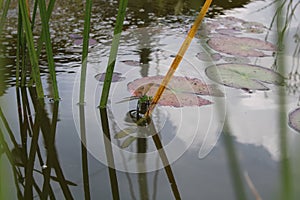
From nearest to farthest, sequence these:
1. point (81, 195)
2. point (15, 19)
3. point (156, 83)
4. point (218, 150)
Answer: point (81, 195) → point (218, 150) → point (156, 83) → point (15, 19)

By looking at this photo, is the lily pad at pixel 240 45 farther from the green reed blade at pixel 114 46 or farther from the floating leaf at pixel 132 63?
the green reed blade at pixel 114 46

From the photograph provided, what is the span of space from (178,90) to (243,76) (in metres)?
0.20

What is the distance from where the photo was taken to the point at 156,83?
116cm

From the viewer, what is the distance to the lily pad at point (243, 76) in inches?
46.9

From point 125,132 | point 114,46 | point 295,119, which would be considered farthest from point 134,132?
point 295,119

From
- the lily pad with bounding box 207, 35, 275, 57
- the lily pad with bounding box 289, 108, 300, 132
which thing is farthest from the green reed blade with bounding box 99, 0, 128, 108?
the lily pad with bounding box 207, 35, 275, 57

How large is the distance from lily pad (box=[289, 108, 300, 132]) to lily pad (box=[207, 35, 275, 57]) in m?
0.38

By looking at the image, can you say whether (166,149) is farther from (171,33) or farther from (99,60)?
(171,33)

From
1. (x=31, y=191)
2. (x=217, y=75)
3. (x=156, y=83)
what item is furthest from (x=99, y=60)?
(x=31, y=191)

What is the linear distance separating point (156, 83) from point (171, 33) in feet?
1.43

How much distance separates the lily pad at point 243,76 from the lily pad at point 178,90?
55mm

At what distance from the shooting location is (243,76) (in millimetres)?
1229

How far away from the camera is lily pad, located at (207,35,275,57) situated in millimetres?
1393

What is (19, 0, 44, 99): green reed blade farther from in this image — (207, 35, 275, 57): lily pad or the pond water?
(207, 35, 275, 57): lily pad
